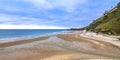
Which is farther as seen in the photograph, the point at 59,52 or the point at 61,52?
the point at 59,52

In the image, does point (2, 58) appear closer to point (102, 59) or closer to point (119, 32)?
point (102, 59)

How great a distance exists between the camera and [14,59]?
21734 mm

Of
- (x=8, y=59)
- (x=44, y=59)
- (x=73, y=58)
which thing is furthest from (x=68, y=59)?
(x=8, y=59)

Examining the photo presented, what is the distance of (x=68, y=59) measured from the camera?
2084cm

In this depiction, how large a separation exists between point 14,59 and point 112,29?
50.3 metres

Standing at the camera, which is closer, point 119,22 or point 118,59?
point 118,59

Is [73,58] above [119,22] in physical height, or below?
below

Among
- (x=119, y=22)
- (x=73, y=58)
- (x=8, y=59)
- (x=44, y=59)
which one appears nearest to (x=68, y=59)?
(x=73, y=58)

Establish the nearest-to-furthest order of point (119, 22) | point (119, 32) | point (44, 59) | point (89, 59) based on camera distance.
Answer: point (89, 59), point (44, 59), point (119, 32), point (119, 22)

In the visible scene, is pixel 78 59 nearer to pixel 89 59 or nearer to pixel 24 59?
pixel 89 59

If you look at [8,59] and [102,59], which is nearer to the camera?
Answer: [102,59]

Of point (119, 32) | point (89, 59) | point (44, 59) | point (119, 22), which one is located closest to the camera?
point (89, 59)

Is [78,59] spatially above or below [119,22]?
below

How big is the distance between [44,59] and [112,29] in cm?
4918
